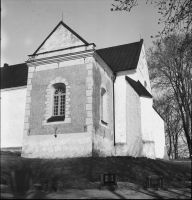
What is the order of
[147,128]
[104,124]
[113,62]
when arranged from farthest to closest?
[113,62], [147,128], [104,124]

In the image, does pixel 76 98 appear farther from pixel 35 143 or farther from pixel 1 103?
pixel 1 103

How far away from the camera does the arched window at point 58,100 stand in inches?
629

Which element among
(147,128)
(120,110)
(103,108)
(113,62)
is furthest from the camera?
(113,62)

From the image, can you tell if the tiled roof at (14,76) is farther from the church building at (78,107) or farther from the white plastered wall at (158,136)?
the white plastered wall at (158,136)

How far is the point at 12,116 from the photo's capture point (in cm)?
2058

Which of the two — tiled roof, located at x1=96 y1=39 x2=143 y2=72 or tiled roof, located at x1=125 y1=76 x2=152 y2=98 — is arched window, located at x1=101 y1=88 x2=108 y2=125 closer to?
tiled roof, located at x1=125 y1=76 x2=152 y2=98

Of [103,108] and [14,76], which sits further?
[14,76]

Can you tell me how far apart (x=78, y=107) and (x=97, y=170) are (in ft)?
14.1

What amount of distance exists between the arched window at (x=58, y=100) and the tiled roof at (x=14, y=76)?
6204 mm

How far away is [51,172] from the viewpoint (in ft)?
38.7

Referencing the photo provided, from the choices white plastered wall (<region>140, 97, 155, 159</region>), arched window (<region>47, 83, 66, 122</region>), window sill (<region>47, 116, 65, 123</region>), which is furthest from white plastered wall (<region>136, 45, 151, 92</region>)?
window sill (<region>47, 116, 65, 123</region>)

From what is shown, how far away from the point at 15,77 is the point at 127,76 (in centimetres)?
1066

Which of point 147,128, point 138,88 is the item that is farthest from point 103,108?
point 147,128

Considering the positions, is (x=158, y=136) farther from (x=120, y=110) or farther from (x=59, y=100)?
(x=59, y=100)
